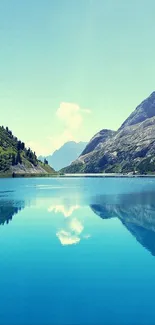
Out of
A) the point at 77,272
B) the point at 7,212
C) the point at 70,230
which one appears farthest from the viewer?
the point at 7,212

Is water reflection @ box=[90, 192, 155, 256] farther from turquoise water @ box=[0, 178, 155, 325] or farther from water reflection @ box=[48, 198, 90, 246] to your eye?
water reflection @ box=[48, 198, 90, 246]

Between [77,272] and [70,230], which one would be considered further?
[70,230]

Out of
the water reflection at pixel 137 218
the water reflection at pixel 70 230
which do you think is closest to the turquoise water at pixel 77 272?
the water reflection at pixel 70 230

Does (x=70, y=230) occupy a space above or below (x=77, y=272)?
above

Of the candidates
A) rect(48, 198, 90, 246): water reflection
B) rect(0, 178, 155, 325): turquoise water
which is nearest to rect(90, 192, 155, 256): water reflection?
rect(0, 178, 155, 325): turquoise water

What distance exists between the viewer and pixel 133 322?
2133cm

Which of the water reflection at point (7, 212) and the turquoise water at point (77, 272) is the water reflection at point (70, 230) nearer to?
the turquoise water at point (77, 272)

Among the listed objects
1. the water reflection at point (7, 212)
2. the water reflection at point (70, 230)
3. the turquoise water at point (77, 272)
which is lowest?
the turquoise water at point (77, 272)

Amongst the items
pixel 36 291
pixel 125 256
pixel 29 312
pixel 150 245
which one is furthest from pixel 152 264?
pixel 29 312

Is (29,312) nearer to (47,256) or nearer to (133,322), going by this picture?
(133,322)

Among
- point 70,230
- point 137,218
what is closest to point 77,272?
point 70,230

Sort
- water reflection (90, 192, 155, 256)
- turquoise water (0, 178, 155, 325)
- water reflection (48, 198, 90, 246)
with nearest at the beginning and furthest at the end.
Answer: turquoise water (0, 178, 155, 325), water reflection (48, 198, 90, 246), water reflection (90, 192, 155, 256)

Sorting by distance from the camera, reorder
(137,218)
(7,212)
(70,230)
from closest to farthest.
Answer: (70,230)
(137,218)
(7,212)

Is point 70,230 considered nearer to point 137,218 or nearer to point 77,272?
point 137,218
